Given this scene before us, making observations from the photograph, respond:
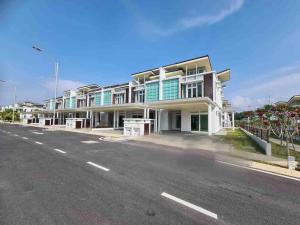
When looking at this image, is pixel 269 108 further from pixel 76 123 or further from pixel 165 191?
pixel 76 123

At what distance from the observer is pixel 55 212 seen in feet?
10.8

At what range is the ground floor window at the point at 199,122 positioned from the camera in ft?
74.8

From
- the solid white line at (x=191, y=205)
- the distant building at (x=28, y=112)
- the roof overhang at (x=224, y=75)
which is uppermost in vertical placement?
the roof overhang at (x=224, y=75)

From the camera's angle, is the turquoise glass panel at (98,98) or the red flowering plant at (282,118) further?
the turquoise glass panel at (98,98)

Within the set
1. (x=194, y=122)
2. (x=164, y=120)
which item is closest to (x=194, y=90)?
(x=194, y=122)

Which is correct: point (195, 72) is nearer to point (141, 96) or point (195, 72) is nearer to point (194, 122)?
point (194, 122)

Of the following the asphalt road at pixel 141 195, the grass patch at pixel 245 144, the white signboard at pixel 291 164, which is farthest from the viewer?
the grass patch at pixel 245 144

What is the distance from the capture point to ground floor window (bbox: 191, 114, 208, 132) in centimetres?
2281

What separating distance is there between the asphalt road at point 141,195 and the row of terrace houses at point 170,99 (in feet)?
42.6

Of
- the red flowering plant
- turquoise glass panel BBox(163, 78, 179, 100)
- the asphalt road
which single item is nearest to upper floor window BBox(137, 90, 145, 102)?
turquoise glass panel BBox(163, 78, 179, 100)

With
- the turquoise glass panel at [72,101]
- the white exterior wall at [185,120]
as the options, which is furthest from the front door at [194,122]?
the turquoise glass panel at [72,101]

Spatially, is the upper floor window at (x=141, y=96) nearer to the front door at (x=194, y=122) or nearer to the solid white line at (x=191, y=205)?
the front door at (x=194, y=122)

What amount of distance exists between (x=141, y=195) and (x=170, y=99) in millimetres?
21748

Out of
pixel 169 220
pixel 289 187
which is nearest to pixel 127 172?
pixel 169 220
